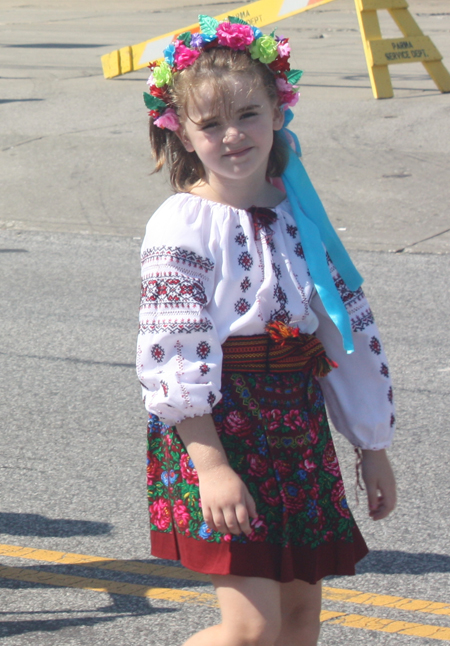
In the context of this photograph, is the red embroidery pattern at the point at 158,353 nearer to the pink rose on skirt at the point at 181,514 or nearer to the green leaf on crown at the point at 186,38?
the pink rose on skirt at the point at 181,514

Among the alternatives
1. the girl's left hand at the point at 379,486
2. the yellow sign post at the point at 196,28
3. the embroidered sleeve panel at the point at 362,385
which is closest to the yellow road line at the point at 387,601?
the girl's left hand at the point at 379,486

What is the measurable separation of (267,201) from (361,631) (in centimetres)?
155

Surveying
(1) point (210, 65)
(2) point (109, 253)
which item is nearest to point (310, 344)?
(1) point (210, 65)

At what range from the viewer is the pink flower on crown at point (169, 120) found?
239 cm

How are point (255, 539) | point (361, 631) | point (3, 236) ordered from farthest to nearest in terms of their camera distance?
point (3, 236)
point (361, 631)
point (255, 539)

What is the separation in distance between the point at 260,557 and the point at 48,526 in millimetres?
1905

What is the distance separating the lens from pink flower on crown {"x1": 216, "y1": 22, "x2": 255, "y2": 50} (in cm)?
231

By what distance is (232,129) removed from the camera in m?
2.30

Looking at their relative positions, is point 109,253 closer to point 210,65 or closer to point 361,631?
point 361,631

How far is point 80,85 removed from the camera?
15.8 metres

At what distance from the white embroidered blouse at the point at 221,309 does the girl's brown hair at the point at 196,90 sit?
169mm

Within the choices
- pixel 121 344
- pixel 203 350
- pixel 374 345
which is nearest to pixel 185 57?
pixel 203 350

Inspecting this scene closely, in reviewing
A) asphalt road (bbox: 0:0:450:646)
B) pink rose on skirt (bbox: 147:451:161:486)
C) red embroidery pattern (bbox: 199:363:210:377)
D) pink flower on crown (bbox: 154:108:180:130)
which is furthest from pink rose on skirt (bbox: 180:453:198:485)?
asphalt road (bbox: 0:0:450:646)

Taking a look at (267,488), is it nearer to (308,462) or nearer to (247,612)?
(308,462)
